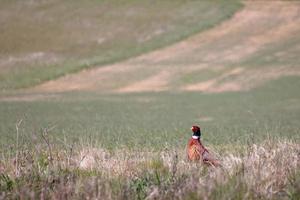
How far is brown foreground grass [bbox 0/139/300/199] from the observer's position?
8602 millimetres

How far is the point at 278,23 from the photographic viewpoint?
130ft

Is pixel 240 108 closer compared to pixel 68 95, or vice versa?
pixel 240 108

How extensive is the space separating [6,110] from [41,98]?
4048 millimetres

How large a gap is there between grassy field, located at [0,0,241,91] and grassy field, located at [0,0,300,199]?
12 centimetres

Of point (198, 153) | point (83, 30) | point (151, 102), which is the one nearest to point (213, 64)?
point (151, 102)

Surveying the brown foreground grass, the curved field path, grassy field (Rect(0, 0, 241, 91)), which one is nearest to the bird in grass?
the brown foreground grass

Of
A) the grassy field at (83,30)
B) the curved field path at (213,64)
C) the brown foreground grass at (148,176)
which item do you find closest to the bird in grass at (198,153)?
the brown foreground grass at (148,176)

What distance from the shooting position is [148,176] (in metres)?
9.64

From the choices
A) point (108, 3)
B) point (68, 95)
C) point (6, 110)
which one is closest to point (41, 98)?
point (68, 95)

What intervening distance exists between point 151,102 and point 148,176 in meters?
14.5

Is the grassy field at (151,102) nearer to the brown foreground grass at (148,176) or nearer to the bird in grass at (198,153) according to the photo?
the brown foreground grass at (148,176)

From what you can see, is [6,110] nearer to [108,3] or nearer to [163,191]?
[163,191]

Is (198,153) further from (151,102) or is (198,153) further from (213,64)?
(213,64)

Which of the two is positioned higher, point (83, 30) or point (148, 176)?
point (83, 30)
